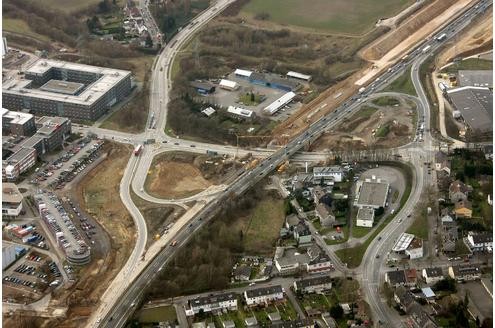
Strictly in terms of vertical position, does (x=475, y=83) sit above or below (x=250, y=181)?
above

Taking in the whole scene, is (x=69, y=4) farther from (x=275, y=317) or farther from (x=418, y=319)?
(x=418, y=319)

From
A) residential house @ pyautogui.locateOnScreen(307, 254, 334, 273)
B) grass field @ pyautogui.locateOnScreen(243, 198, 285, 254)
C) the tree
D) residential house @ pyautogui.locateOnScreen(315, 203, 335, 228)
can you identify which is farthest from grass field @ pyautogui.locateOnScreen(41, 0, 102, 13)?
the tree

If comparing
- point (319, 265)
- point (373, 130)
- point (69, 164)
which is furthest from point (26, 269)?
point (373, 130)

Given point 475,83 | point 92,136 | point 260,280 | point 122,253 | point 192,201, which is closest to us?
point 260,280

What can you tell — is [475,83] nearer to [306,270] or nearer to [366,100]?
[366,100]

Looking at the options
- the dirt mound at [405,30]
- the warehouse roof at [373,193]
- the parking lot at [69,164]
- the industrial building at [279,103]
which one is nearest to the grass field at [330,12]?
the dirt mound at [405,30]

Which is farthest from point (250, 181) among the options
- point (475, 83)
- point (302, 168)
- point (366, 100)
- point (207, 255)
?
point (475, 83)

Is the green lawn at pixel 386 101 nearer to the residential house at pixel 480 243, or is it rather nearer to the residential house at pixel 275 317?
the residential house at pixel 480 243
